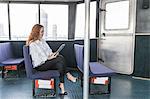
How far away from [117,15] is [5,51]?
9.70ft

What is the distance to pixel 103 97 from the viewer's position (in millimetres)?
3307

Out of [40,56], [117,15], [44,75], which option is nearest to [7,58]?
[40,56]

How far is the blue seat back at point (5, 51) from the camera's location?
14.9 feet

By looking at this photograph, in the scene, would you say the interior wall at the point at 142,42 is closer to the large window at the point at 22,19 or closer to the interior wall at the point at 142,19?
the interior wall at the point at 142,19

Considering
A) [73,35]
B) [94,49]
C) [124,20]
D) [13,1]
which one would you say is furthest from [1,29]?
[124,20]

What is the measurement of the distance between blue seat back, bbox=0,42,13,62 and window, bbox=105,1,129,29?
103 inches

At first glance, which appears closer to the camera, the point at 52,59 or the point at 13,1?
the point at 52,59

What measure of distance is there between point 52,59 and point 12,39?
270 cm

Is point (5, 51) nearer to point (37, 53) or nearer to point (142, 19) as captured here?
point (37, 53)

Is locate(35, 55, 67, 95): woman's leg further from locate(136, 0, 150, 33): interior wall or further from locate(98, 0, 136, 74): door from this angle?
locate(136, 0, 150, 33): interior wall

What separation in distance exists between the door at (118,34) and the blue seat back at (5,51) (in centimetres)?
240

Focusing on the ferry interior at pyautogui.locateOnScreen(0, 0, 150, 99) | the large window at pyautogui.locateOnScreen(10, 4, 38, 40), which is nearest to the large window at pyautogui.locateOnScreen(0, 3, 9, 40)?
the ferry interior at pyautogui.locateOnScreen(0, 0, 150, 99)

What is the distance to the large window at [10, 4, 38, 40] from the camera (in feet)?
18.8

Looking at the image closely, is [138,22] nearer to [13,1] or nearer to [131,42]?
[131,42]
